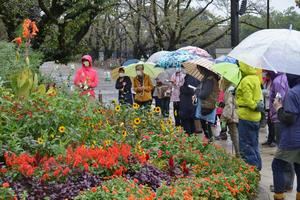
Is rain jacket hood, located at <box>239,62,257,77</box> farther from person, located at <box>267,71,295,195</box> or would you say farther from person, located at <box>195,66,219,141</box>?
person, located at <box>195,66,219,141</box>

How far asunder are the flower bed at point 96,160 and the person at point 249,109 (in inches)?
25.5

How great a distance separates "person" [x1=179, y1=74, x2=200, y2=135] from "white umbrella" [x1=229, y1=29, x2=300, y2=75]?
140 inches

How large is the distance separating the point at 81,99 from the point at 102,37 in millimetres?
42448

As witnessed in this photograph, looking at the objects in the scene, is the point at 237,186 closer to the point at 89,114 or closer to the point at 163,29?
the point at 89,114

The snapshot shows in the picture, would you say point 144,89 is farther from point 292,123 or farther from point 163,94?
point 292,123

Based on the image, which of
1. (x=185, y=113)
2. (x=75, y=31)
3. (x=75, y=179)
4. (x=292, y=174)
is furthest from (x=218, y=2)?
(x=75, y=179)

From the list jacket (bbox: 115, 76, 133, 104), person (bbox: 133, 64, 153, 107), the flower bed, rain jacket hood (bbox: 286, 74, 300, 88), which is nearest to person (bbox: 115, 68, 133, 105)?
jacket (bbox: 115, 76, 133, 104)

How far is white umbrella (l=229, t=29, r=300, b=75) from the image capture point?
5.36 m

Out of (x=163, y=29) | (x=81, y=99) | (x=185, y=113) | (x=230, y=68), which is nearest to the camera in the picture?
(x=81, y=99)

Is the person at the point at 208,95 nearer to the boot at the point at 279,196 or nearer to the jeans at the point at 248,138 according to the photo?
the jeans at the point at 248,138

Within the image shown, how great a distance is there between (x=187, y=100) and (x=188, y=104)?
0.27 ft

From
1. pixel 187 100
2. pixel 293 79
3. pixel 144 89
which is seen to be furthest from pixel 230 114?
pixel 144 89

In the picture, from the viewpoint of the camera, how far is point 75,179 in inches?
176

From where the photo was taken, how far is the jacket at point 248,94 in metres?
6.57
